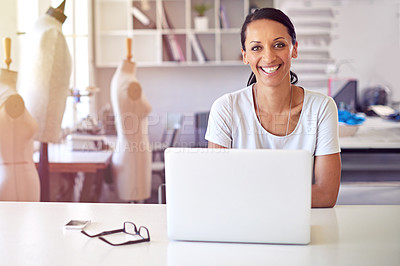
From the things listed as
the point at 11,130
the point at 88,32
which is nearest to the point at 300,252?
the point at 11,130

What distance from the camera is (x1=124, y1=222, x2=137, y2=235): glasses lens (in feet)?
4.46

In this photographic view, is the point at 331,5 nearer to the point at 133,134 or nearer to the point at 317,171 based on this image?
the point at 133,134

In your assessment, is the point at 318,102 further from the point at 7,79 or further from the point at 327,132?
the point at 7,79

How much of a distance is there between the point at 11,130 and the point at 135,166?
1.16m

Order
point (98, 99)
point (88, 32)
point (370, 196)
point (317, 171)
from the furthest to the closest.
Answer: point (98, 99) → point (88, 32) → point (370, 196) → point (317, 171)

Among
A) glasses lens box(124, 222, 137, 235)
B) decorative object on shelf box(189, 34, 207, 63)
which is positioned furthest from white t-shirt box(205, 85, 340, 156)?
decorative object on shelf box(189, 34, 207, 63)

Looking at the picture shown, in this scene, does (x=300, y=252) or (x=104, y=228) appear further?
(x=104, y=228)

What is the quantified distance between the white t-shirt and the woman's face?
124mm

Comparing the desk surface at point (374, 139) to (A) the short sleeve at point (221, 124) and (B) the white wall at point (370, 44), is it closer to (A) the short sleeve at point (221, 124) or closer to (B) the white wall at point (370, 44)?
(A) the short sleeve at point (221, 124)

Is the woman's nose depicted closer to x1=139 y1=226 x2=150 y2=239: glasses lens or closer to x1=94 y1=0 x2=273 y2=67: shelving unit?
x1=139 y1=226 x2=150 y2=239: glasses lens

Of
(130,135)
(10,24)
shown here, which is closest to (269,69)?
(130,135)

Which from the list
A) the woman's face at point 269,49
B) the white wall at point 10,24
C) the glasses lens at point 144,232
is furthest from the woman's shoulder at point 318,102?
the white wall at point 10,24

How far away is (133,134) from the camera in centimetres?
344

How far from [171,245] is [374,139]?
2.34m
